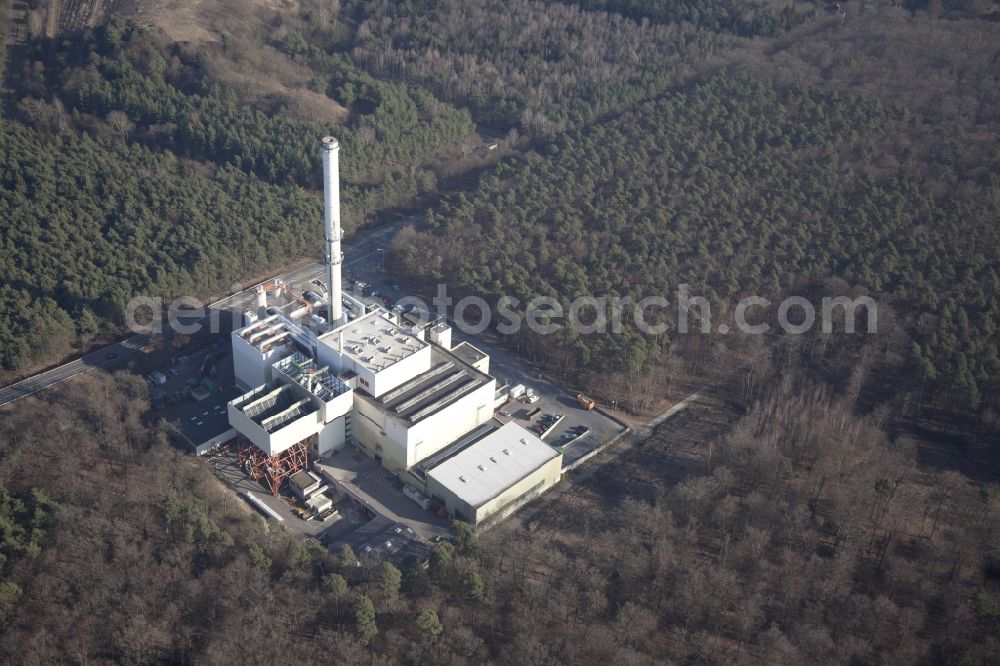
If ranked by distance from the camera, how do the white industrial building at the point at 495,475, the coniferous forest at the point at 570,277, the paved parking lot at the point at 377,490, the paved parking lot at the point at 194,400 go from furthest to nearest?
the paved parking lot at the point at 194,400 < the paved parking lot at the point at 377,490 < the white industrial building at the point at 495,475 < the coniferous forest at the point at 570,277

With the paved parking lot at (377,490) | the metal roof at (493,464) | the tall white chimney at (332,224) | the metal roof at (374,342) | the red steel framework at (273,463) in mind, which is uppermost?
the tall white chimney at (332,224)

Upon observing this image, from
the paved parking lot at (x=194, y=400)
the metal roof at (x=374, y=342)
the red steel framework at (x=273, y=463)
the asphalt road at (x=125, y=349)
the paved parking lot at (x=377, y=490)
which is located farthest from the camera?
the asphalt road at (x=125, y=349)

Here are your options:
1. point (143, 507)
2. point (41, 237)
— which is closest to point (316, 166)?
point (41, 237)

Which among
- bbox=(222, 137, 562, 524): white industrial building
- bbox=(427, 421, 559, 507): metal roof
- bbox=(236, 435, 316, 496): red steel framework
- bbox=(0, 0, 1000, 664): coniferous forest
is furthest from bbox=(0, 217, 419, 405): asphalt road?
bbox=(427, 421, 559, 507): metal roof

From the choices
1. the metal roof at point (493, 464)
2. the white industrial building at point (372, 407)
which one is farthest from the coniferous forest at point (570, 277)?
the white industrial building at point (372, 407)

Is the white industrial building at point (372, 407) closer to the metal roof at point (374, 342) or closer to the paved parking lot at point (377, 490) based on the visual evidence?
the metal roof at point (374, 342)

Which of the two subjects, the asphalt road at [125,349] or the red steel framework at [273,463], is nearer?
the red steel framework at [273,463]
